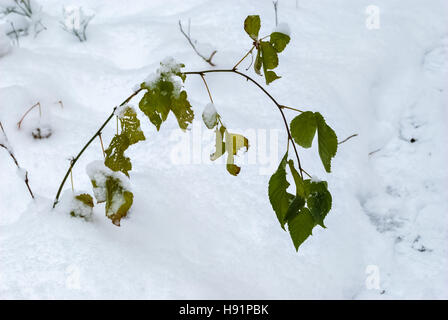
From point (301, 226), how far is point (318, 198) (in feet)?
0.21

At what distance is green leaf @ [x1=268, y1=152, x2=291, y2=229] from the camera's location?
81 centimetres

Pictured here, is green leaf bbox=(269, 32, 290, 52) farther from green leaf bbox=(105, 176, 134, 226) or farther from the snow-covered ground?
the snow-covered ground

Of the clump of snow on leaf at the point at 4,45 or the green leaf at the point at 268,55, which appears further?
the clump of snow on leaf at the point at 4,45

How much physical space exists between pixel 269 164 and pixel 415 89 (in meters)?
0.87

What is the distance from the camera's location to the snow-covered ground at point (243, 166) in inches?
49.0

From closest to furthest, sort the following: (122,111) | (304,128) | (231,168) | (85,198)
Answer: (304,128) < (231,168) < (122,111) < (85,198)

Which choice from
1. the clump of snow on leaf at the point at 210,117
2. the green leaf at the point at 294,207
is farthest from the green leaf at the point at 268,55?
the green leaf at the point at 294,207

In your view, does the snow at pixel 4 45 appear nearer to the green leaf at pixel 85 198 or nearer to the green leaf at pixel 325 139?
the green leaf at pixel 85 198

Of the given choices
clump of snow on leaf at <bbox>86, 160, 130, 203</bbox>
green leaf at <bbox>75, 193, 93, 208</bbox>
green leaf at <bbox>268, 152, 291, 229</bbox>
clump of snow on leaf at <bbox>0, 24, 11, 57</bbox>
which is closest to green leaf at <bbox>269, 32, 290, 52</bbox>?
green leaf at <bbox>268, 152, 291, 229</bbox>

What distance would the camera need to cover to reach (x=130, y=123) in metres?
1.03

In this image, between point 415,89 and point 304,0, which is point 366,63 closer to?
point 415,89

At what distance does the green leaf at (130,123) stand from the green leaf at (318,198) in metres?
0.40

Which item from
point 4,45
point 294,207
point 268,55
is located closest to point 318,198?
point 294,207

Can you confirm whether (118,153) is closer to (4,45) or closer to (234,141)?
(234,141)
